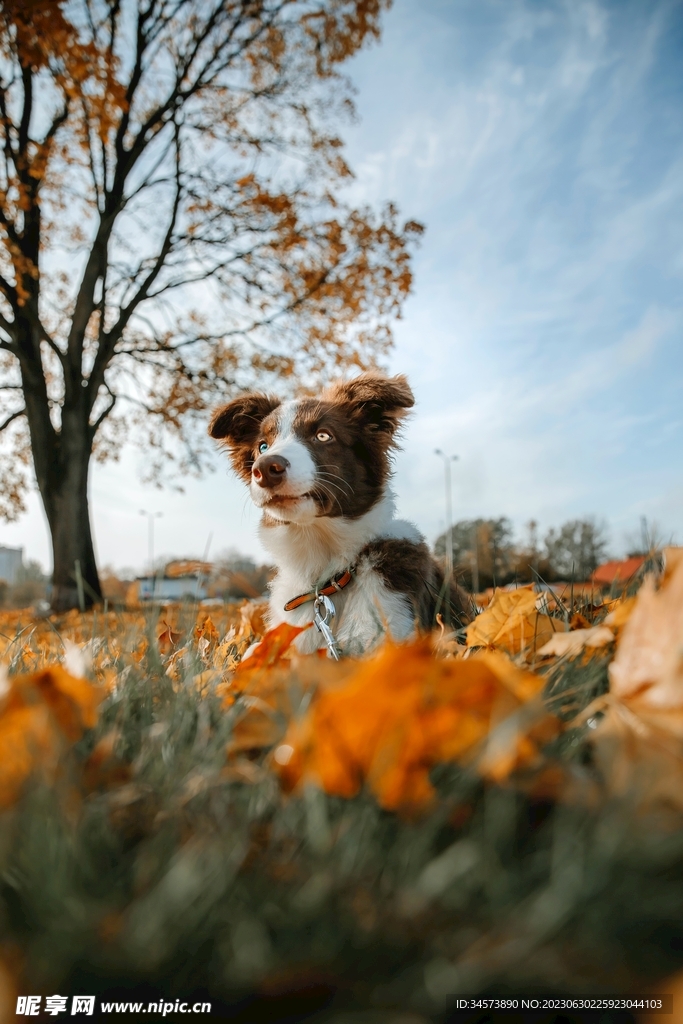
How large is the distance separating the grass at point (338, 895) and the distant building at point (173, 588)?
119 cm

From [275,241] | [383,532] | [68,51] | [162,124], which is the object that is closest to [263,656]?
[383,532]

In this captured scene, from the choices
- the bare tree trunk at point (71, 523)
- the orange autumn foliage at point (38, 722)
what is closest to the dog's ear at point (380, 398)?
the orange autumn foliage at point (38, 722)

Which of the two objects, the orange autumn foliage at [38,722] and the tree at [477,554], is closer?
the orange autumn foliage at [38,722]

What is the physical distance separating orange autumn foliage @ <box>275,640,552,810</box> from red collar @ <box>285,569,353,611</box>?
1.52 m

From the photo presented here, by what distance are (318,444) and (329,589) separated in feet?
2.16

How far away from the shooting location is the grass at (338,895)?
2.12ft

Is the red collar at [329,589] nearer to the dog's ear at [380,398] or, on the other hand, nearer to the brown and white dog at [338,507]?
the brown and white dog at [338,507]

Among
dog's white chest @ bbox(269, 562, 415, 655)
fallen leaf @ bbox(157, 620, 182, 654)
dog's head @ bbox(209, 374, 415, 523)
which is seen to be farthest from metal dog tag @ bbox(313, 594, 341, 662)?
fallen leaf @ bbox(157, 620, 182, 654)

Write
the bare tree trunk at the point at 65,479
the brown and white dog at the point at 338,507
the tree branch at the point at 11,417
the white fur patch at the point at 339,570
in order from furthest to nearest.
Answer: the tree branch at the point at 11,417, the bare tree trunk at the point at 65,479, the brown and white dog at the point at 338,507, the white fur patch at the point at 339,570

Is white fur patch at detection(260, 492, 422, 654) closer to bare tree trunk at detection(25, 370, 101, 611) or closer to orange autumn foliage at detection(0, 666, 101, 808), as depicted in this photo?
orange autumn foliage at detection(0, 666, 101, 808)

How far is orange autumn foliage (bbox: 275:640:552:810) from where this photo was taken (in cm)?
82

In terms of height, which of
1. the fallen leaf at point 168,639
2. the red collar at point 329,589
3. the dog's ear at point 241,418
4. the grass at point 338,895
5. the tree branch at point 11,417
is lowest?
the grass at point 338,895

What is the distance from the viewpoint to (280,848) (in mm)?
807

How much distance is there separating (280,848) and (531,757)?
360mm
